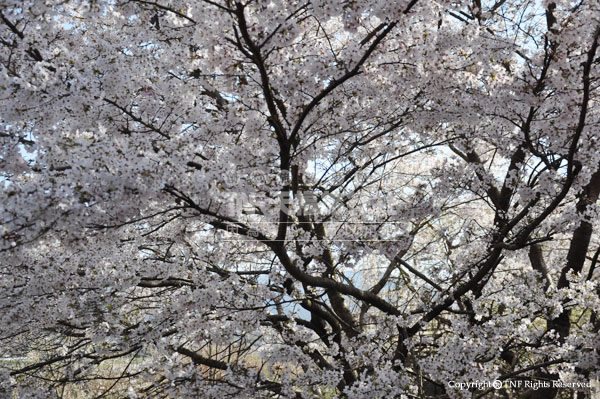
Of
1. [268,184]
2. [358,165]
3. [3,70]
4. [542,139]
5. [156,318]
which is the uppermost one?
[358,165]

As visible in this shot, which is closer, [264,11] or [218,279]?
[264,11]

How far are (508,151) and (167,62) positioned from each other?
2.99m

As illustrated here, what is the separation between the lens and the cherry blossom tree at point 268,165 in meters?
2.70

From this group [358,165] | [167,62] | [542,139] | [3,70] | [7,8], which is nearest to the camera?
[3,70]

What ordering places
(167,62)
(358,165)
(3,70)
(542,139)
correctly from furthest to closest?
(358,165), (542,139), (167,62), (3,70)

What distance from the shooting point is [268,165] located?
13.0 feet

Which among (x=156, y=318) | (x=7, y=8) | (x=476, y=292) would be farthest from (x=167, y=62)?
(x=476, y=292)

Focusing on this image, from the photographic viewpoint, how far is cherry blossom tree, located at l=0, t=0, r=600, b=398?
2.70 meters

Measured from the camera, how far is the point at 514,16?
14.7ft

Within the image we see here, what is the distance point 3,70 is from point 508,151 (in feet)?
12.7

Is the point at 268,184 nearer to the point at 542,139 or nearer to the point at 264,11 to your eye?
the point at 264,11

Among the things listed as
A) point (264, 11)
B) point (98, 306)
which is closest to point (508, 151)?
point (264, 11)

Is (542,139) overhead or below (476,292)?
overhead

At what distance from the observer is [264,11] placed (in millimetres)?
2816
